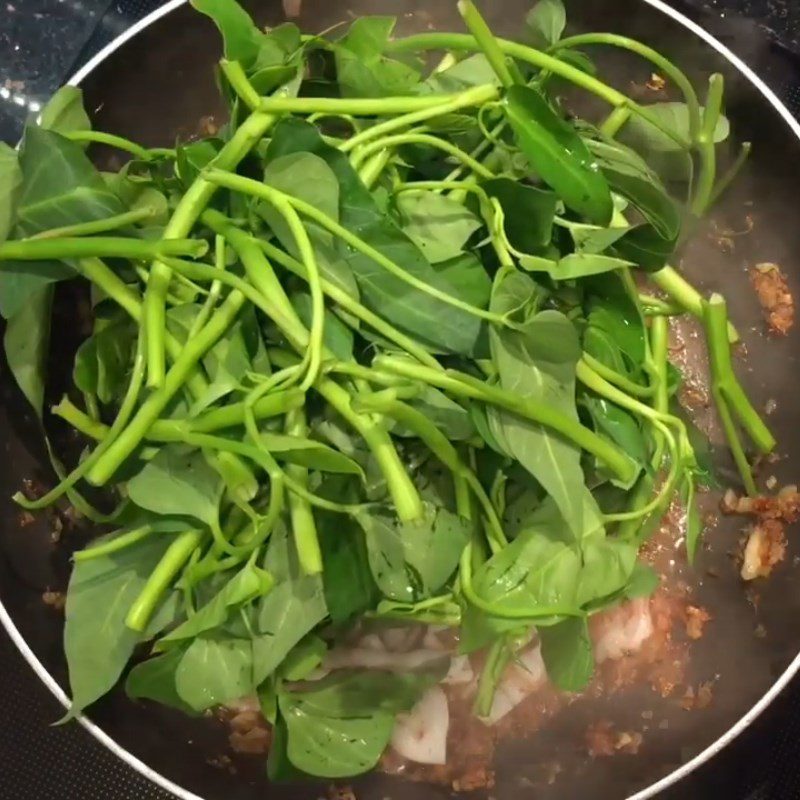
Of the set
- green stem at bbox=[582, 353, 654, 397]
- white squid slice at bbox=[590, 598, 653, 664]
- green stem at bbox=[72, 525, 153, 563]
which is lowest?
green stem at bbox=[72, 525, 153, 563]

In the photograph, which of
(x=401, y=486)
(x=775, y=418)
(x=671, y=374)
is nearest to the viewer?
(x=401, y=486)

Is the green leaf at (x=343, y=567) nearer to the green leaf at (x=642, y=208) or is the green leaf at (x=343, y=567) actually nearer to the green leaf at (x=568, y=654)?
the green leaf at (x=568, y=654)

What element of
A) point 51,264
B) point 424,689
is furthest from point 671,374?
point 51,264

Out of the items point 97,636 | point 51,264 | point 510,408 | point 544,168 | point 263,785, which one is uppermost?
point 544,168

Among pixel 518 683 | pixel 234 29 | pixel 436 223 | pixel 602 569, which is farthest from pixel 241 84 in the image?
pixel 518 683

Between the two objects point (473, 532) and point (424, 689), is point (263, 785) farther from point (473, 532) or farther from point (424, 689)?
point (473, 532)

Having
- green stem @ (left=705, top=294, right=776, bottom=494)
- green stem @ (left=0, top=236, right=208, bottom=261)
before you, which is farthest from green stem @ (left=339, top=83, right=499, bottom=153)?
green stem @ (left=705, top=294, right=776, bottom=494)

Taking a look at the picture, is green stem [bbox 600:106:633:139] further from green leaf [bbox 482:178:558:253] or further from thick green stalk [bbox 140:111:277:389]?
thick green stalk [bbox 140:111:277:389]
